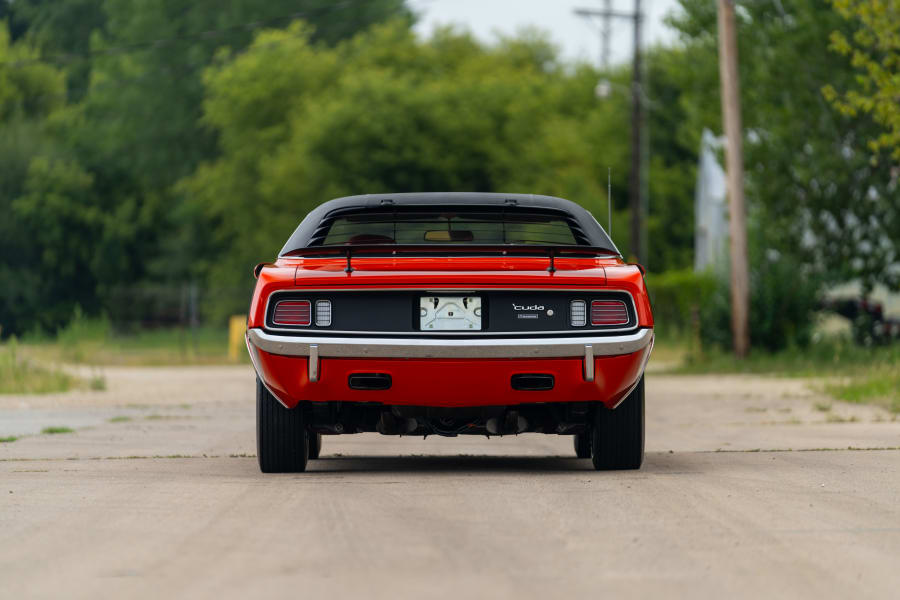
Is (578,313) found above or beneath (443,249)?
beneath

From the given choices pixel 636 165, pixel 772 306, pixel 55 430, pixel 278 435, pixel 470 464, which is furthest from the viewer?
pixel 636 165

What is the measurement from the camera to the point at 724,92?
27.2 m

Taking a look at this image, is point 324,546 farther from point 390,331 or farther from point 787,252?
point 787,252

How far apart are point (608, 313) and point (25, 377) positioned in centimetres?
1449

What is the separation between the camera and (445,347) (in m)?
8.45

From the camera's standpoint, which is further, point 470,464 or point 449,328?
point 470,464

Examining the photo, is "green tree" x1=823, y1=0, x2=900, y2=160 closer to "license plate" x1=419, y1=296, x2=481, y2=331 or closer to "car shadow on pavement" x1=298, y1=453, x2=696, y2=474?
"car shadow on pavement" x1=298, y1=453, x2=696, y2=474

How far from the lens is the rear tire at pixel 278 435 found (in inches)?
357

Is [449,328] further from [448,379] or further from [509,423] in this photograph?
[509,423]

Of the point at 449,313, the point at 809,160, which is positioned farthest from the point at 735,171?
the point at 449,313

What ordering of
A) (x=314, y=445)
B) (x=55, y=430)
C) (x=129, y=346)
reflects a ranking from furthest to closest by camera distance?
(x=129, y=346) < (x=55, y=430) < (x=314, y=445)

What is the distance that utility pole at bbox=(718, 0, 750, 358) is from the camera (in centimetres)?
2708

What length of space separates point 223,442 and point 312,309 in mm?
4025

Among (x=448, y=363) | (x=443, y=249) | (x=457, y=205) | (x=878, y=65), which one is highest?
(x=878, y=65)
